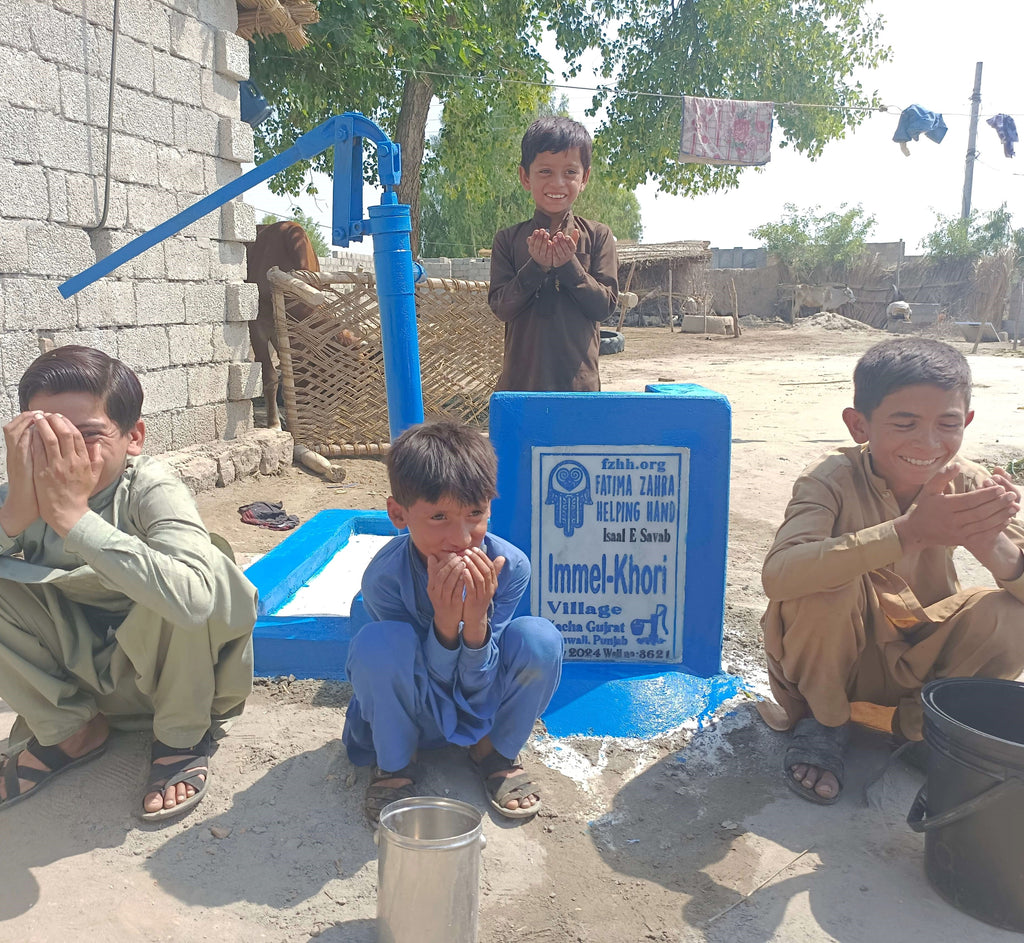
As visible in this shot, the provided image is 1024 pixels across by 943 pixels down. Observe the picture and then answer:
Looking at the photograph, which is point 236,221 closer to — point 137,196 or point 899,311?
point 137,196

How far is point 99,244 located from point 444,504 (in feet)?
12.3

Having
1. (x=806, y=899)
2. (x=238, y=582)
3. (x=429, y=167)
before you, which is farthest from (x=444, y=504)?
(x=429, y=167)

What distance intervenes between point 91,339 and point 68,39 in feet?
4.96

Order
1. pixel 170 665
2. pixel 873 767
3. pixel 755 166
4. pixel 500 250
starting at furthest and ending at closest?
pixel 755 166 < pixel 500 250 < pixel 873 767 < pixel 170 665

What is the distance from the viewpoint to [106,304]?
15.7 feet

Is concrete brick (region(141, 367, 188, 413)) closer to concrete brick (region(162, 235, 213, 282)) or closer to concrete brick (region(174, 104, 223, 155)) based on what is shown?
concrete brick (region(162, 235, 213, 282))

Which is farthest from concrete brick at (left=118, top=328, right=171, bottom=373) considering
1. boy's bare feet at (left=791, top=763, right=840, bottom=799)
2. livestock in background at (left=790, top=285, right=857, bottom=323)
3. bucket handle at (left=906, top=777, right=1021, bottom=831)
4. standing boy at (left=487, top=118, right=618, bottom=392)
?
livestock in background at (left=790, top=285, right=857, bottom=323)

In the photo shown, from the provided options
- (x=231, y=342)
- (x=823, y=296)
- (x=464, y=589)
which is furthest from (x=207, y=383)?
(x=823, y=296)

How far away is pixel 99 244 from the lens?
185 inches

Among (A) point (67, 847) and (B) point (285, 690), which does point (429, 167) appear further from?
(A) point (67, 847)

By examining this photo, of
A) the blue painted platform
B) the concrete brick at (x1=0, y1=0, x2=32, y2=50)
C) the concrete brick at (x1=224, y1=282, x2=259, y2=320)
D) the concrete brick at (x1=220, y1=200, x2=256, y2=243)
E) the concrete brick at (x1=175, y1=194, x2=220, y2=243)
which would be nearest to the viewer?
the blue painted platform

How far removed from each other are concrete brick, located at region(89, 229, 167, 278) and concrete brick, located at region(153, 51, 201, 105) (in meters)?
0.95

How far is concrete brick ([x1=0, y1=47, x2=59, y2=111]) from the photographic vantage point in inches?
159

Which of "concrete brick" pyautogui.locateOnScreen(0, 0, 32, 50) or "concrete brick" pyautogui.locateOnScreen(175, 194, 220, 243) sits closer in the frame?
"concrete brick" pyautogui.locateOnScreen(0, 0, 32, 50)
